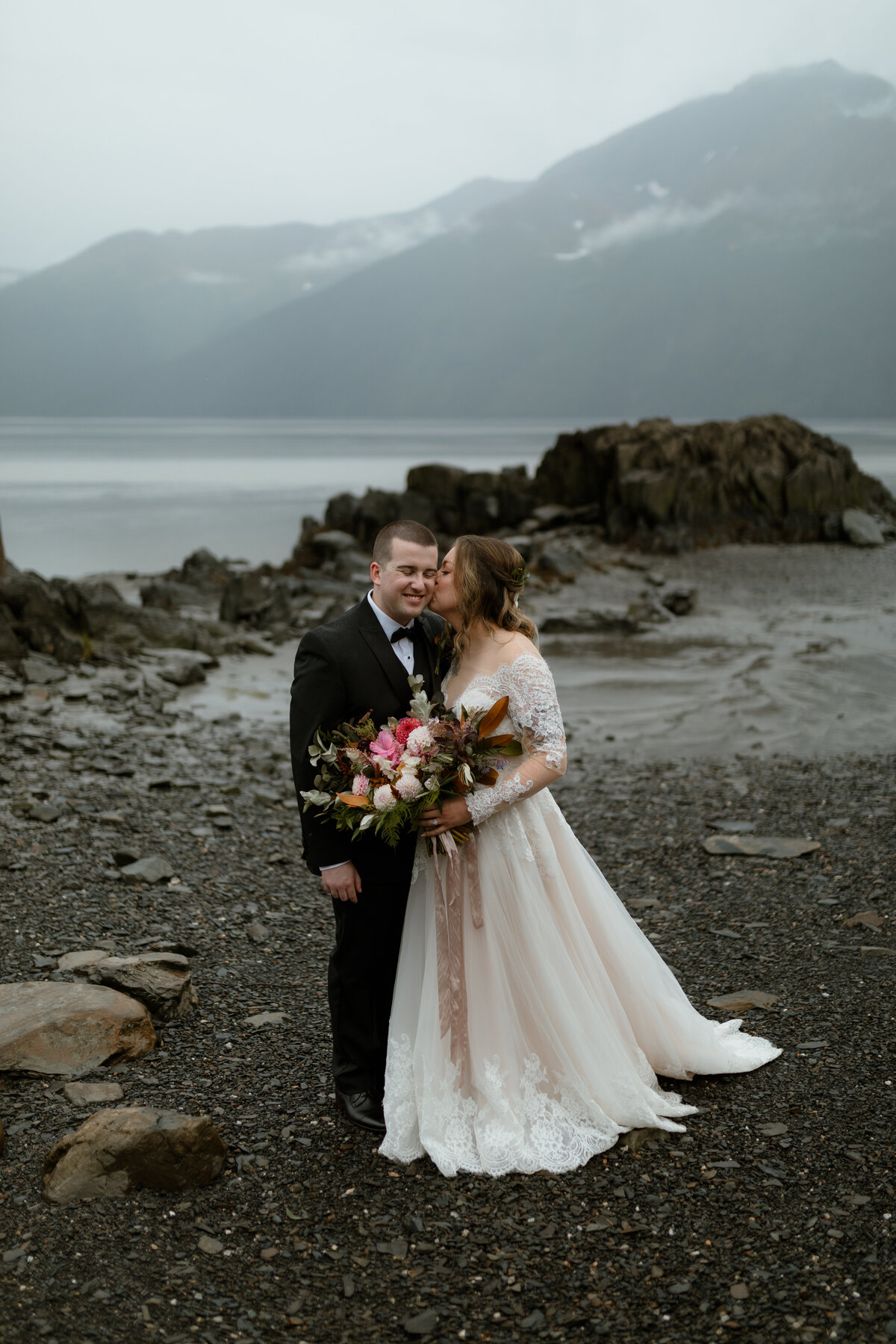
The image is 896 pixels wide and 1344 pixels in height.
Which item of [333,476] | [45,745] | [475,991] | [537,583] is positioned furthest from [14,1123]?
[333,476]

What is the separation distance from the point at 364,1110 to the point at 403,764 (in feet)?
5.36

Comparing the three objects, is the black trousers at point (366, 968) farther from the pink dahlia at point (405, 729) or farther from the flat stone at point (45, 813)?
the flat stone at point (45, 813)

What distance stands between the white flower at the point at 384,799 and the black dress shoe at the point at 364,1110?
1460mm

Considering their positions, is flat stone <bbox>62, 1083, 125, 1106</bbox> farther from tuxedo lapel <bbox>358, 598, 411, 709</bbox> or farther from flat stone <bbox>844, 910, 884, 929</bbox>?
flat stone <bbox>844, 910, 884, 929</bbox>

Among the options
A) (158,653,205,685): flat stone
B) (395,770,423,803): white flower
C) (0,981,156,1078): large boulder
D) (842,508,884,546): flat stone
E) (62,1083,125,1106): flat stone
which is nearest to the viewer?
(395,770,423,803): white flower

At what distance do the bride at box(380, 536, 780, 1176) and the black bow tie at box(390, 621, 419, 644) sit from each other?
0.48ft

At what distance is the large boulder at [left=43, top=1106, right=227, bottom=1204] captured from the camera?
4.00 meters

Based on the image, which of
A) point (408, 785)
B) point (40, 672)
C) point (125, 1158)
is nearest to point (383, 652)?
point (408, 785)

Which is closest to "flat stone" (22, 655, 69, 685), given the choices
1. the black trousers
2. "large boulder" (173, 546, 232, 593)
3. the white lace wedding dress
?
the black trousers

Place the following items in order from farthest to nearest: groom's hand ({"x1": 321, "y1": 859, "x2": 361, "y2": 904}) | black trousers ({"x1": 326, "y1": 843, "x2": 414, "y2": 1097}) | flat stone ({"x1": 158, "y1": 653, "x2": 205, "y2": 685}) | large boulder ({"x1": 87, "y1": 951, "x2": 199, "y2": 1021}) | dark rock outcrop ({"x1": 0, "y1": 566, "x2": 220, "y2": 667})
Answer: flat stone ({"x1": 158, "y1": 653, "x2": 205, "y2": 685}) < dark rock outcrop ({"x1": 0, "y1": 566, "x2": 220, "y2": 667}) < large boulder ({"x1": 87, "y1": 951, "x2": 199, "y2": 1021}) < black trousers ({"x1": 326, "y1": 843, "x2": 414, "y2": 1097}) < groom's hand ({"x1": 321, "y1": 859, "x2": 361, "y2": 904})

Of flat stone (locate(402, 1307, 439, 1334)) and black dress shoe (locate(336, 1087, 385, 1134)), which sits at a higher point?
black dress shoe (locate(336, 1087, 385, 1134))

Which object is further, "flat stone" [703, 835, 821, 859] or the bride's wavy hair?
"flat stone" [703, 835, 821, 859]

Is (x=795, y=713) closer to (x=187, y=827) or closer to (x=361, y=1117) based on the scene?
(x=187, y=827)

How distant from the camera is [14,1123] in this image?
457 cm
